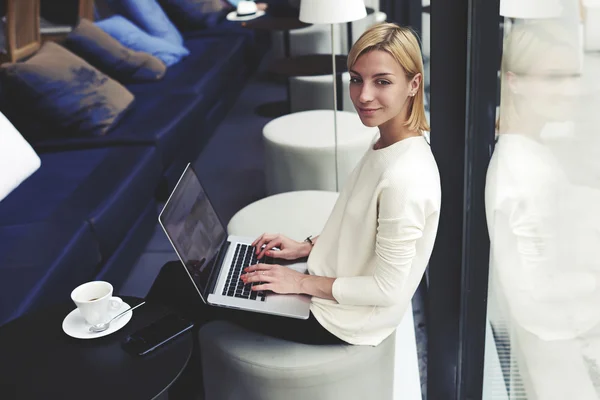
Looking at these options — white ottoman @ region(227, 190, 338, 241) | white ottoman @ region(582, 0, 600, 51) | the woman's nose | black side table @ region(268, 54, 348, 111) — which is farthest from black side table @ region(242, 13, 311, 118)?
white ottoman @ region(582, 0, 600, 51)

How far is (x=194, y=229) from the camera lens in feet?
5.65

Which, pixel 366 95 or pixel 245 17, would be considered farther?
pixel 245 17

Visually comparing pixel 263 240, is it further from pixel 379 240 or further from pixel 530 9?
pixel 530 9

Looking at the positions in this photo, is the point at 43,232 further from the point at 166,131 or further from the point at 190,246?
the point at 166,131

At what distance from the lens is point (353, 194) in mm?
1496

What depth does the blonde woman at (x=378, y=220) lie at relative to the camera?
4.55 ft

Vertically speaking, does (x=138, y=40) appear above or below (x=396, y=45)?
below

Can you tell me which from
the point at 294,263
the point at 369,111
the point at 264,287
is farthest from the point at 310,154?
the point at 369,111

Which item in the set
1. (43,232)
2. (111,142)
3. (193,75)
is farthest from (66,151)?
(193,75)

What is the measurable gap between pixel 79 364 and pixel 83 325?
0.46 feet

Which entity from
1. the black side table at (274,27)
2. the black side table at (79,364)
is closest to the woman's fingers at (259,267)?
the black side table at (79,364)

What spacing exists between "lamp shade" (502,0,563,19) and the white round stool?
2.50 feet

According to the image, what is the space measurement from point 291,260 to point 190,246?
0.93 ft

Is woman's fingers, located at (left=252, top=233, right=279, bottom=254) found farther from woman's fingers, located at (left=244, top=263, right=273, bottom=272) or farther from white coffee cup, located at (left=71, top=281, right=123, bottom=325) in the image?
white coffee cup, located at (left=71, top=281, right=123, bottom=325)
